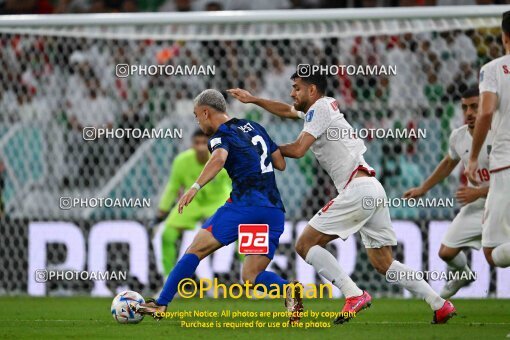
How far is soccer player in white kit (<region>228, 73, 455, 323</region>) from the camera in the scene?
7.74 m

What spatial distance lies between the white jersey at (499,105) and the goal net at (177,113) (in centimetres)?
331

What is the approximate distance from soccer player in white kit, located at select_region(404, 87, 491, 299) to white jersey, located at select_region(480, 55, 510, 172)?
162 centimetres

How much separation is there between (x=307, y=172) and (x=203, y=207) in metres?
1.22

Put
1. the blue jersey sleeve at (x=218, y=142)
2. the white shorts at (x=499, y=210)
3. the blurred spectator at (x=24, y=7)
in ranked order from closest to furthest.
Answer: the white shorts at (x=499, y=210), the blue jersey sleeve at (x=218, y=142), the blurred spectator at (x=24, y=7)

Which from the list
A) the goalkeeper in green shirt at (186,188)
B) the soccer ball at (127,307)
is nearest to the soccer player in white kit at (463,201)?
the soccer ball at (127,307)

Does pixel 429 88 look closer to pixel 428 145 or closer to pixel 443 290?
pixel 428 145

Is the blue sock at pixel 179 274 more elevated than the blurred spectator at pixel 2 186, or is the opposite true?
the blurred spectator at pixel 2 186

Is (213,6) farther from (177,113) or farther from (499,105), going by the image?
(499,105)

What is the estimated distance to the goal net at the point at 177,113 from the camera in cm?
1088

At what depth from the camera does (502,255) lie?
22.6ft

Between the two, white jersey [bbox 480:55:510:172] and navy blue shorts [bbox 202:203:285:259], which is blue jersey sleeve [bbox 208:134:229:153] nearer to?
navy blue shorts [bbox 202:203:285:259]

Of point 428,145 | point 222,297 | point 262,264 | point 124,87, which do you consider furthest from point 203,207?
point 262,264

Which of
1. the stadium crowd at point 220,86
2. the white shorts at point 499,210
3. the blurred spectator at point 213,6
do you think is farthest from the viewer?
the blurred spectator at point 213,6

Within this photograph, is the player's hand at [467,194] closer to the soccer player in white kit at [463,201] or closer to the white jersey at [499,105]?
the soccer player in white kit at [463,201]
